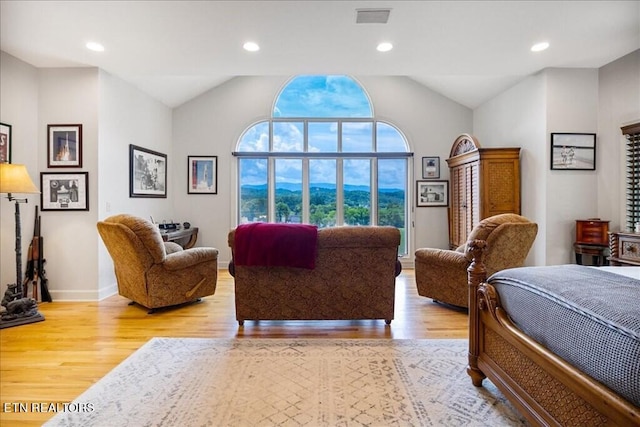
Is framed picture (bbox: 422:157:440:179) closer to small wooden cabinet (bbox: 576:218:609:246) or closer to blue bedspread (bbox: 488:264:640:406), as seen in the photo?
small wooden cabinet (bbox: 576:218:609:246)

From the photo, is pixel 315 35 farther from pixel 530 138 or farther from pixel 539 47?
pixel 530 138

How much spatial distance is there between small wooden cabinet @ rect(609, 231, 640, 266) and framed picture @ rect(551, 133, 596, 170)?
3.58 feet

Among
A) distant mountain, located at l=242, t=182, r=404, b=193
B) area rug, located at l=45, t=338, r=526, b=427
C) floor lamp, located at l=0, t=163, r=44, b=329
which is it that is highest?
distant mountain, located at l=242, t=182, r=404, b=193

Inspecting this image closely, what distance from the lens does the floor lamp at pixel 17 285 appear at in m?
3.02

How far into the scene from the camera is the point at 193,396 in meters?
1.90

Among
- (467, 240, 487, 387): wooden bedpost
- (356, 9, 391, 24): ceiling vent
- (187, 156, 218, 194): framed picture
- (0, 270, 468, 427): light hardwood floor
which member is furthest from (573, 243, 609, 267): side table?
(187, 156, 218, 194): framed picture

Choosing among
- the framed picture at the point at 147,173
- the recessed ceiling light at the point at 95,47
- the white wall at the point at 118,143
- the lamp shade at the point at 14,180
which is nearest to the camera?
the lamp shade at the point at 14,180

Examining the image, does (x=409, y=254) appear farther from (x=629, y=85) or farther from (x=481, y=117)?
(x=629, y=85)

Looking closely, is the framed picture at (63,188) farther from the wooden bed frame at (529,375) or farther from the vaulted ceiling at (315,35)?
the wooden bed frame at (529,375)

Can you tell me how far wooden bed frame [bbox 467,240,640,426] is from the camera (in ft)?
3.43

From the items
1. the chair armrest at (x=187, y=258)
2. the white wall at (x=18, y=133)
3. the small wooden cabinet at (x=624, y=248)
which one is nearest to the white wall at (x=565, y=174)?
the small wooden cabinet at (x=624, y=248)

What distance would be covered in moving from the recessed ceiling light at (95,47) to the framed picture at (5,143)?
4.20 feet

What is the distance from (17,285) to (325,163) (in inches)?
184

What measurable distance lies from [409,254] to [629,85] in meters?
3.78
